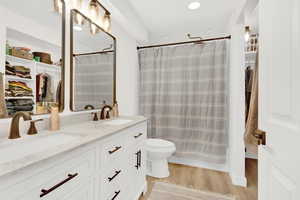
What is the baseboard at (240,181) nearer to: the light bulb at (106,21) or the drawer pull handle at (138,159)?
the drawer pull handle at (138,159)

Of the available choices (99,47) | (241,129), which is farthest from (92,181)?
(241,129)

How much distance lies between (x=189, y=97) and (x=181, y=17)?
125 centimetres

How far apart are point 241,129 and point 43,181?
2095mm

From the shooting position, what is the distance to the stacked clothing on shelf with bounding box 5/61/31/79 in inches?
38.2

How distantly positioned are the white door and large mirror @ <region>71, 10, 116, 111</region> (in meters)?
1.51

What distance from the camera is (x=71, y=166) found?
78 cm

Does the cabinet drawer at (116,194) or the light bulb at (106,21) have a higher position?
the light bulb at (106,21)

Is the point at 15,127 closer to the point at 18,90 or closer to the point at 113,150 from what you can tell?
the point at 18,90

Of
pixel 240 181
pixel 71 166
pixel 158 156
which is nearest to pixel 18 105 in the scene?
pixel 71 166

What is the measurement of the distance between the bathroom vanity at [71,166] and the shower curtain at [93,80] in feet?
1.87

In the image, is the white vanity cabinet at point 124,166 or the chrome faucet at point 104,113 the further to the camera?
the chrome faucet at point 104,113

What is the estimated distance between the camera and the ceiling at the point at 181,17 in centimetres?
201

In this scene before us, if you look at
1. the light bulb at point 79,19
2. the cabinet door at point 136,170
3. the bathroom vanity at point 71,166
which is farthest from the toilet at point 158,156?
the light bulb at point 79,19

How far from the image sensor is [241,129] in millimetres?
1966
